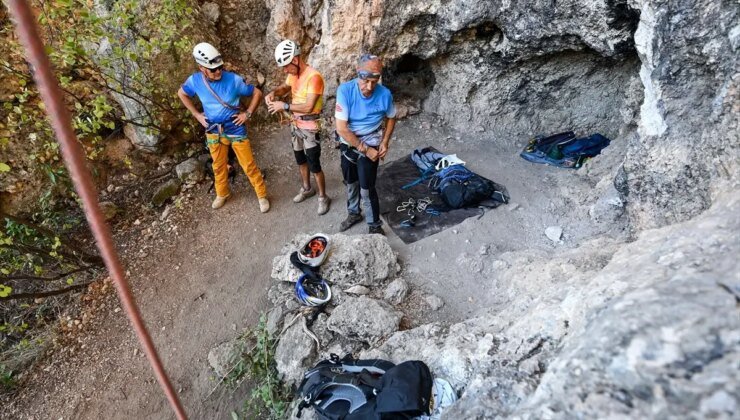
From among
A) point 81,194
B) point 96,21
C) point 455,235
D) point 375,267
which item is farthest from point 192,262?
point 81,194

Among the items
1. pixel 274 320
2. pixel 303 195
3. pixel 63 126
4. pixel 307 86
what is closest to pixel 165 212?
pixel 303 195

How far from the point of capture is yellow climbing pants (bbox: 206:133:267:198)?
582 centimetres

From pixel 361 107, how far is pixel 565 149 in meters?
3.99

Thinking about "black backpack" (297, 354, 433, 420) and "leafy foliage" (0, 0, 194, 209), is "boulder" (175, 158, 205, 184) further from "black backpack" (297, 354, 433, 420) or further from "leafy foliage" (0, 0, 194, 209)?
"black backpack" (297, 354, 433, 420)

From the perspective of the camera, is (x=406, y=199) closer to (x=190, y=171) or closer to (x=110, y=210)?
(x=190, y=171)

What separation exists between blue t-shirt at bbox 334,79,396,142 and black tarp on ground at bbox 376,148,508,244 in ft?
5.20

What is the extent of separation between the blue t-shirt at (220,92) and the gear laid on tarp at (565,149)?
4.55 m

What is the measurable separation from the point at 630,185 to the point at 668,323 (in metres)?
3.32

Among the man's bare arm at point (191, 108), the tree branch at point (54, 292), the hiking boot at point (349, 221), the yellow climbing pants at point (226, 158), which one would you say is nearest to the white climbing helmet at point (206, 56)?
the man's bare arm at point (191, 108)

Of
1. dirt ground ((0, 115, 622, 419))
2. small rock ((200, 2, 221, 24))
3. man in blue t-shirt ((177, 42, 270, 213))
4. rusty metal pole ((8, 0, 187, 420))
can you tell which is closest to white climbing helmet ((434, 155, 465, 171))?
dirt ground ((0, 115, 622, 419))

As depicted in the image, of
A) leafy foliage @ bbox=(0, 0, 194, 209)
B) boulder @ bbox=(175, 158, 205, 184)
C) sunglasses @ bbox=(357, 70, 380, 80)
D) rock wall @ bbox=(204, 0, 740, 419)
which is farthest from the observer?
boulder @ bbox=(175, 158, 205, 184)

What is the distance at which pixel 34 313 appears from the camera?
19.4 ft

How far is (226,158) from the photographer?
239 inches

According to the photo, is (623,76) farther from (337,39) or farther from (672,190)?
(337,39)
